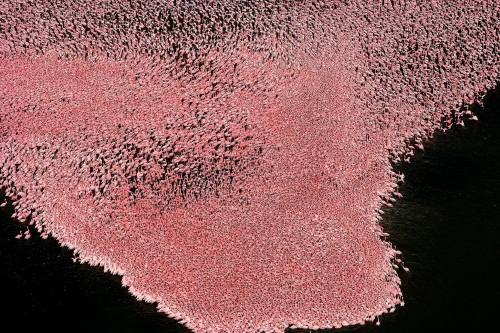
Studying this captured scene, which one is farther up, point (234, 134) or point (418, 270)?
point (234, 134)

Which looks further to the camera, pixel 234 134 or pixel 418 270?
pixel 234 134

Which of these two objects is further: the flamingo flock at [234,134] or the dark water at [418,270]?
the flamingo flock at [234,134]

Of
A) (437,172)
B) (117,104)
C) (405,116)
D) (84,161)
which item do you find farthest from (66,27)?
(437,172)

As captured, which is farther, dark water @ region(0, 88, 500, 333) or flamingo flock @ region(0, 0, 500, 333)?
flamingo flock @ region(0, 0, 500, 333)
